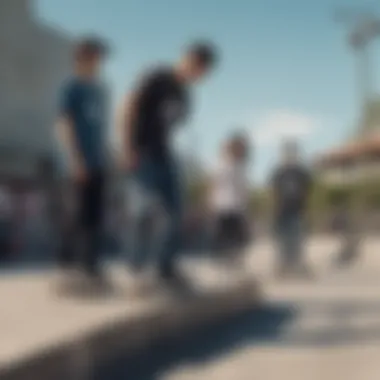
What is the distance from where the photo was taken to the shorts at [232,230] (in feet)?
19.1

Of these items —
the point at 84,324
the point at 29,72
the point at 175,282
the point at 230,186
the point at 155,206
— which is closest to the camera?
the point at 84,324

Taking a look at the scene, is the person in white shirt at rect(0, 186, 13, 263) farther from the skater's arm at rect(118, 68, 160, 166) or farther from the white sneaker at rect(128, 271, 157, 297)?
the skater's arm at rect(118, 68, 160, 166)

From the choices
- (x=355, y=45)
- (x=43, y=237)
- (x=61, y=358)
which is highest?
(x=43, y=237)

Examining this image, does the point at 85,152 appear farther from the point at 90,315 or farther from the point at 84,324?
the point at 84,324

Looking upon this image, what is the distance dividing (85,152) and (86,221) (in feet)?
1.21

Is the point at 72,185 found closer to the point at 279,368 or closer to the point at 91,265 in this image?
the point at 91,265

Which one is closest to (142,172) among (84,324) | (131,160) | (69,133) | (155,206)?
(131,160)

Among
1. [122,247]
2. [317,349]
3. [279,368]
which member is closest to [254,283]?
[122,247]

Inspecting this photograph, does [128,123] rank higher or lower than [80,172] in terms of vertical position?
higher

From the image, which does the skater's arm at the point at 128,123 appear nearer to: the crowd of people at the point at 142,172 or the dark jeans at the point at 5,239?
the crowd of people at the point at 142,172

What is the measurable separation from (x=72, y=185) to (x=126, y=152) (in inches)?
14.7

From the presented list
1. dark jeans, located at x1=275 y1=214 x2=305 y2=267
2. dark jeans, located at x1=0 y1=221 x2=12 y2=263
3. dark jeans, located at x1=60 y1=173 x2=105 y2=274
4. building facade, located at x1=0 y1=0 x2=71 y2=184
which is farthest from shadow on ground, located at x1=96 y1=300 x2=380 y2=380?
dark jeans, located at x1=0 y1=221 x2=12 y2=263

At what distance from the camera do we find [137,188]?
477cm

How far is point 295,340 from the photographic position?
459 centimetres
